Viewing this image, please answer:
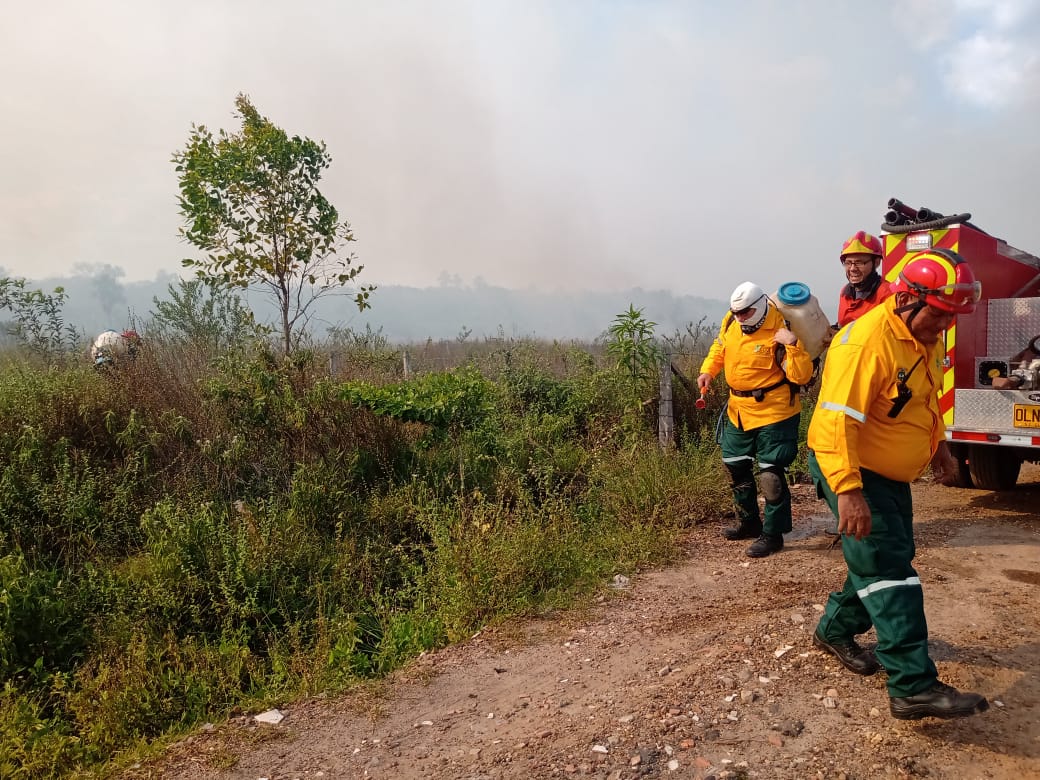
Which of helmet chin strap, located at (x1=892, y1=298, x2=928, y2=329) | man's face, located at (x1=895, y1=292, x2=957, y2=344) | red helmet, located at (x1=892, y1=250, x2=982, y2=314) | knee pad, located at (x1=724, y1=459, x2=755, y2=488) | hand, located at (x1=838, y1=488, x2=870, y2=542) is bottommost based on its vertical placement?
knee pad, located at (x1=724, y1=459, x2=755, y2=488)

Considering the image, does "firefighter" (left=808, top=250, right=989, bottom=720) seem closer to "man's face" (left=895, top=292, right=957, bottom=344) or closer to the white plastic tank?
"man's face" (left=895, top=292, right=957, bottom=344)

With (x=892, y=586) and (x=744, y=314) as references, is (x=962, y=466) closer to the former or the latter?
(x=744, y=314)

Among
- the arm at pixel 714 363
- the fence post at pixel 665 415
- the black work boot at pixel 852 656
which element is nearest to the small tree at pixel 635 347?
the fence post at pixel 665 415

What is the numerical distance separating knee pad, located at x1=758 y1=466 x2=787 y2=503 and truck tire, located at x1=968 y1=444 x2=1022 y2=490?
2.73 m

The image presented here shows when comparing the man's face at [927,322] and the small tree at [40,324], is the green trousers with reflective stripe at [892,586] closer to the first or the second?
the man's face at [927,322]

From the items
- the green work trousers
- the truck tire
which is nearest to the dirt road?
the green work trousers

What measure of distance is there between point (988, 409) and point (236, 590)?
19.2ft

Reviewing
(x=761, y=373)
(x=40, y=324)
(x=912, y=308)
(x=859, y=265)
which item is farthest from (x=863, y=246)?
(x=40, y=324)

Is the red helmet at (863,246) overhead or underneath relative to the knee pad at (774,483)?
overhead

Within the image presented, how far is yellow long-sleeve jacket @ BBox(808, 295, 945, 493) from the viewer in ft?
8.74

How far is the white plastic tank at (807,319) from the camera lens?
4508mm

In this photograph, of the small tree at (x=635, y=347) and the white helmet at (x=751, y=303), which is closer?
the white helmet at (x=751, y=303)

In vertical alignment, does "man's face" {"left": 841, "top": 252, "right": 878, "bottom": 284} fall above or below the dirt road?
above

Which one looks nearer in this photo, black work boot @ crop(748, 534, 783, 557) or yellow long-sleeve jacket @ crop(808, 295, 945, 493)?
yellow long-sleeve jacket @ crop(808, 295, 945, 493)
